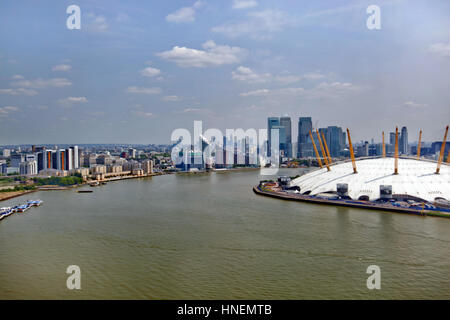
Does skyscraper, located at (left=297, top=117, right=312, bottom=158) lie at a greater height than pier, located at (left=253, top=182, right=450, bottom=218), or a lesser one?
greater

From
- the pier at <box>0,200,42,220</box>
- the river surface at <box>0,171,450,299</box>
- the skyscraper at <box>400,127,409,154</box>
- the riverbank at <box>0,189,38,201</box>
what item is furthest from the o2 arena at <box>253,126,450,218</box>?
the skyscraper at <box>400,127,409,154</box>

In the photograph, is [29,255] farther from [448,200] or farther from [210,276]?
[448,200]

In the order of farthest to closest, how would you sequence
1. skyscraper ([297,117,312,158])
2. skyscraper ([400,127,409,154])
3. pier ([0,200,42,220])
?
skyscraper ([297,117,312,158])
skyscraper ([400,127,409,154])
pier ([0,200,42,220])

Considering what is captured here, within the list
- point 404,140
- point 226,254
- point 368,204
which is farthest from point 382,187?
point 404,140

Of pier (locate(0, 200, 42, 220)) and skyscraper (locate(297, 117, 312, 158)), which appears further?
skyscraper (locate(297, 117, 312, 158))

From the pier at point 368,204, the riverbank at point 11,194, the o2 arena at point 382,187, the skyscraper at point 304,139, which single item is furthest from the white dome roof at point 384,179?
the skyscraper at point 304,139

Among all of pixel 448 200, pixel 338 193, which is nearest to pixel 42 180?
pixel 338 193

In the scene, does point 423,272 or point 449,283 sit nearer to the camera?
point 449,283

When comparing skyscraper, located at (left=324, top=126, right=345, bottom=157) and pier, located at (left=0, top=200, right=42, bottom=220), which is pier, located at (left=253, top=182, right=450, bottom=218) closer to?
pier, located at (left=0, top=200, right=42, bottom=220)
